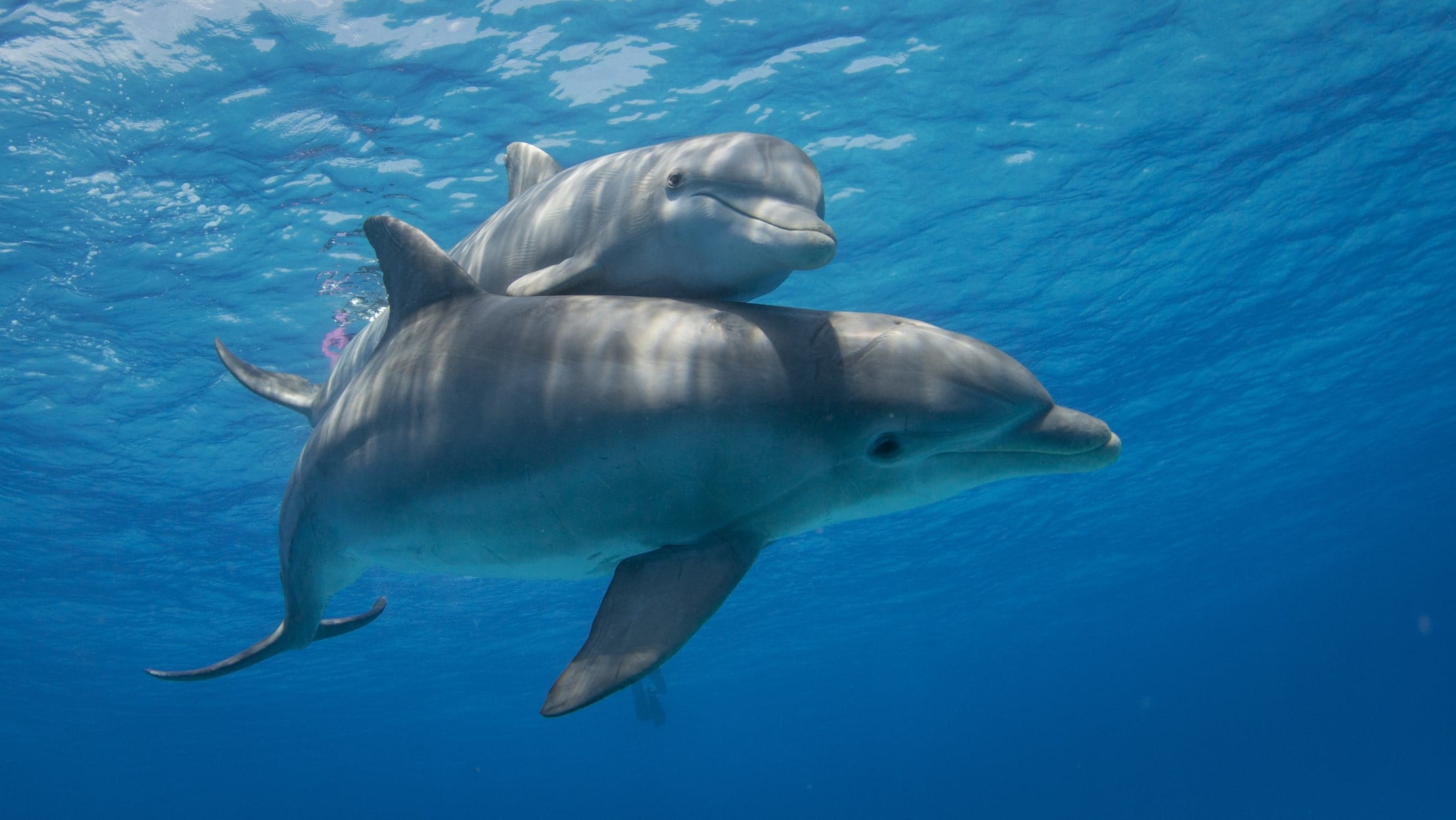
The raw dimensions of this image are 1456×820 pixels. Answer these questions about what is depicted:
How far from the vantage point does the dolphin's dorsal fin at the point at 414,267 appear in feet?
11.1

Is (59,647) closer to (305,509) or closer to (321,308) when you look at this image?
(321,308)

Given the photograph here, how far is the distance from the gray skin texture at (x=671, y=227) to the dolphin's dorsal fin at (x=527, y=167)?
0.91 meters

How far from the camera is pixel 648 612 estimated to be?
2.67 m

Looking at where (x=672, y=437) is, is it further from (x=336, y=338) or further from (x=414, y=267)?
(x=336, y=338)

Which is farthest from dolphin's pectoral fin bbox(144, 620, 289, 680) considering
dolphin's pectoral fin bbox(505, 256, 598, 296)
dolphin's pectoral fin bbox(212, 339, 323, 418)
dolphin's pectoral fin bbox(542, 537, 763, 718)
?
dolphin's pectoral fin bbox(542, 537, 763, 718)

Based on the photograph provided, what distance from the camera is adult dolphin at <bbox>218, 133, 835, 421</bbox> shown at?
292 cm

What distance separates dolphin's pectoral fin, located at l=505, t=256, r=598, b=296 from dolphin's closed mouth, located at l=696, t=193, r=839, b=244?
65 cm

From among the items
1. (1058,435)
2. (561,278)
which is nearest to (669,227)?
(561,278)

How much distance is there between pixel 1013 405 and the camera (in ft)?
9.42

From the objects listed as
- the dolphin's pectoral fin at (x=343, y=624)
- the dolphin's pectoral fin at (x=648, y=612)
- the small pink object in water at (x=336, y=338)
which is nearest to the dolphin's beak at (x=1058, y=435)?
the dolphin's pectoral fin at (x=648, y=612)

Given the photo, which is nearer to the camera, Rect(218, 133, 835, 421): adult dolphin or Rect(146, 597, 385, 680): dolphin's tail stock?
Rect(218, 133, 835, 421): adult dolphin

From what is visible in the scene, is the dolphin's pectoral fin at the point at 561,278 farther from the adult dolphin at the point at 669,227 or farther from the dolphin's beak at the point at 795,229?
the dolphin's beak at the point at 795,229

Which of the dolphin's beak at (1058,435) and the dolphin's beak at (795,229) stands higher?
the dolphin's beak at (795,229)

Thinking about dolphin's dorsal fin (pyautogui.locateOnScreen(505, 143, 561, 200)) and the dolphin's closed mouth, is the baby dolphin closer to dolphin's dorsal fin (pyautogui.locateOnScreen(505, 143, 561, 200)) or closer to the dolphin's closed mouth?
the dolphin's closed mouth
